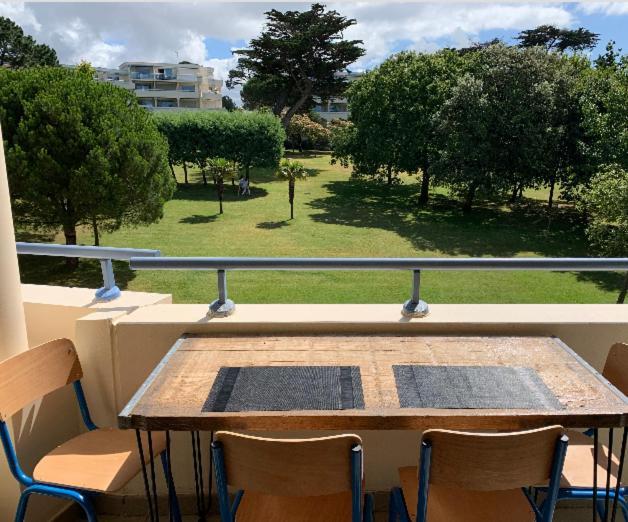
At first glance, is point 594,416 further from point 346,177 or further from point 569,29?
point 569,29

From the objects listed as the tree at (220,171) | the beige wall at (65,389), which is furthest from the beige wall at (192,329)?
the tree at (220,171)

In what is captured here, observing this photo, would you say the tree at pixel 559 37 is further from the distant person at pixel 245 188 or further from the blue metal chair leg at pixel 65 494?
the blue metal chair leg at pixel 65 494

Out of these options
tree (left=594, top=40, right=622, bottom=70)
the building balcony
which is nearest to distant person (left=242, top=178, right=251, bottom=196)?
tree (left=594, top=40, right=622, bottom=70)

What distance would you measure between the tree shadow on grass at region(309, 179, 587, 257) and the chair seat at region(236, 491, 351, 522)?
52.5 feet

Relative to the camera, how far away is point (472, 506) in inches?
67.4

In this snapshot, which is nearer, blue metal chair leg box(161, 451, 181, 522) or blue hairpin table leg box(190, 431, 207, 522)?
blue metal chair leg box(161, 451, 181, 522)

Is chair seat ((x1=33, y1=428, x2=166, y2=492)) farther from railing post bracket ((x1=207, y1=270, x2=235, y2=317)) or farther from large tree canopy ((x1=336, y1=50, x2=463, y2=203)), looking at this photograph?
large tree canopy ((x1=336, y1=50, x2=463, y2=203))

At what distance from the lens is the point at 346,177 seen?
1267 inches

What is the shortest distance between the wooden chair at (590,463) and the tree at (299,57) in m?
37.9

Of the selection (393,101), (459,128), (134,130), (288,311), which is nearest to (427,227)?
(459,128)

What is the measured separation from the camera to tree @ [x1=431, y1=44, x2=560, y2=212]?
691 inches

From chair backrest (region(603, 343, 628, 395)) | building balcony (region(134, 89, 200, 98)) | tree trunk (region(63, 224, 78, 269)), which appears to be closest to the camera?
chair backrest (region(603, 343, 628, 395))

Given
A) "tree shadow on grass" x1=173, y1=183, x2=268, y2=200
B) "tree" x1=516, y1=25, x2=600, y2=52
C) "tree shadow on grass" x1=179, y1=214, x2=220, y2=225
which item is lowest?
"tree shadow on grass" x1=179, y1=214, x2=220, y2=225

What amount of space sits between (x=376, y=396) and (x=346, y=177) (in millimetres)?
31095
